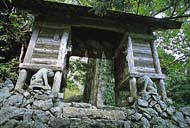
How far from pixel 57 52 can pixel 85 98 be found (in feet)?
12.9

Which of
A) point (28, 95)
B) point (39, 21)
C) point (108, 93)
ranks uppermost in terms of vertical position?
point (39, 21)

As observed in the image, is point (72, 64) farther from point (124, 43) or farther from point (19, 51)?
point (124, 43)

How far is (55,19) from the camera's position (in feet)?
22.9

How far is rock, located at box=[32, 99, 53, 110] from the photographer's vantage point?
477 cm

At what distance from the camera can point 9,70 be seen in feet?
22.6

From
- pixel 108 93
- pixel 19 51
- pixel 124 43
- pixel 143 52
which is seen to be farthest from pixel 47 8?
pixel 108 93

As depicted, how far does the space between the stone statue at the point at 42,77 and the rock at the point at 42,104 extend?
1.89 ft

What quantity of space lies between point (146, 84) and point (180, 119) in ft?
4.15

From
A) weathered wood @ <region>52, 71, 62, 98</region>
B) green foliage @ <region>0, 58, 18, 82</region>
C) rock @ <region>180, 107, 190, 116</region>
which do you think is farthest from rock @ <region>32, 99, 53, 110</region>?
rock @ <region>180, 107, 190, 116</region>

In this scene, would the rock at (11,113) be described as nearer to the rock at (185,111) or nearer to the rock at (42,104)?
the rock at (42,104)

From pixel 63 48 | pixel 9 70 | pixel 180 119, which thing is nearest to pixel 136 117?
Result: pixel 180 119

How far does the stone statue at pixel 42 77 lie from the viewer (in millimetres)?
5332

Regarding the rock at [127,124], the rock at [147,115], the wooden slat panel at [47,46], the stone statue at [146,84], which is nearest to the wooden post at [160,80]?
the stone statue at [146,84]

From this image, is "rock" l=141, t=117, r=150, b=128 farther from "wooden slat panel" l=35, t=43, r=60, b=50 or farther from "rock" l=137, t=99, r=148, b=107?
"wooden slat panel" l=35, t=43, r=60, b=50
